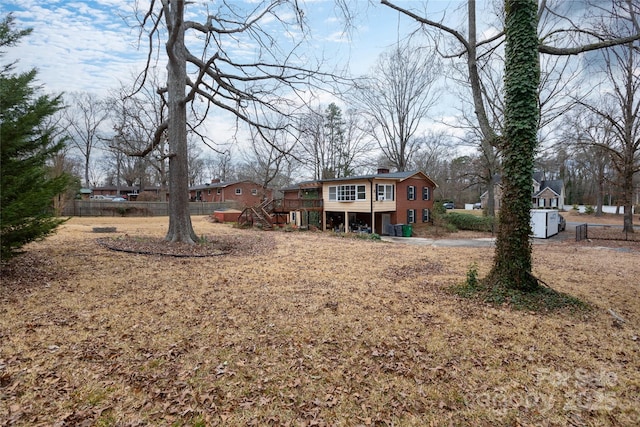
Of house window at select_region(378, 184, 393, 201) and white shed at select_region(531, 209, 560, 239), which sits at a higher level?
house window at select_region(378, 184, 393, 201)

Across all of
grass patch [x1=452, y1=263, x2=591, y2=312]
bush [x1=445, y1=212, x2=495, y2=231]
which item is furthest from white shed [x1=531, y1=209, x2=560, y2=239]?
grass patch [x1=452, y1=263, x2=591, y2=312]

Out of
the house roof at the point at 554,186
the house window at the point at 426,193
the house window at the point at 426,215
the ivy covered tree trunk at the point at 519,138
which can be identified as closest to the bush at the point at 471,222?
the house window at the point at 426,215

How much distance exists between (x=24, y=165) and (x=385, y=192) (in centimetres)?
1865

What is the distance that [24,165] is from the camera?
5.48 metres

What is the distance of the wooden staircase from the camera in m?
20.5

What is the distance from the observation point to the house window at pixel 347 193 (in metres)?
20.7

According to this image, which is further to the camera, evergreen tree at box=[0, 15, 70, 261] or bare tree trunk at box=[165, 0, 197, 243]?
bare tree trunk at box=[165, 0, 197, 243]

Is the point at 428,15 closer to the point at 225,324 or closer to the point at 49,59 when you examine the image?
the point at 225,324

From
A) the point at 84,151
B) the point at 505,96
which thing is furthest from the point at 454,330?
the point at 84,151

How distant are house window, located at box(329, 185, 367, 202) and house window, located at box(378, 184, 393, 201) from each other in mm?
1187

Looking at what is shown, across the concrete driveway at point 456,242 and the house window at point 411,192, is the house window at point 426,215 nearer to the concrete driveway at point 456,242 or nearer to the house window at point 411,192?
the house window at point 411,192

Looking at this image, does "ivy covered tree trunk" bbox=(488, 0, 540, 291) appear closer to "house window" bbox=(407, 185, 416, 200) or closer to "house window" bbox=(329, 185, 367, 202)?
"house window" bbox=(329, 185, 367, 202)

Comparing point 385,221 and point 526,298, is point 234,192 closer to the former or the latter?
point 385,221

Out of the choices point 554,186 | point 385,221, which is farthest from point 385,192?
point 554,186
